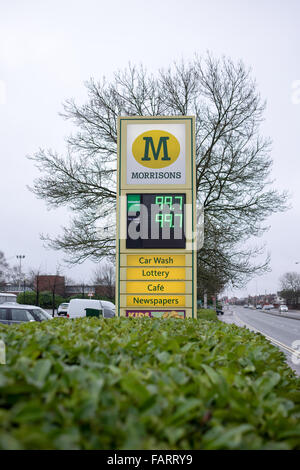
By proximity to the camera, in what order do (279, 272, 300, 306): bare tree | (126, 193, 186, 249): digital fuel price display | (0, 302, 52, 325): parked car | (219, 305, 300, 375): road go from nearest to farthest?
(126, 193, 186, 249): digital fuel price display, (0, 302, 52, 325): parked car, (219, 305, 300, 375): road, (279, 272, 300, 306): bare tree

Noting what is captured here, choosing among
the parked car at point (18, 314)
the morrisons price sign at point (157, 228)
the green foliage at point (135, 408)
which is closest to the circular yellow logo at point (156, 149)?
the morrisons price sign at point (157, 228)

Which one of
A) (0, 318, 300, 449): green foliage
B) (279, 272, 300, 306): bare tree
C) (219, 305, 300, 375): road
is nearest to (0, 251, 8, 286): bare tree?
(219, 305, 300, 375): road

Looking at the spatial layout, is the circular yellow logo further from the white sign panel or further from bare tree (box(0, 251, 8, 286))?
bare tree (box(0, 251, 8, 286))

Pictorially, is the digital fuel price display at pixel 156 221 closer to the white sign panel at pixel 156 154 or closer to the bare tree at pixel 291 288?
the white sign panel at pixel 156 154

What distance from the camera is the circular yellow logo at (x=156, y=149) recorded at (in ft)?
29.1

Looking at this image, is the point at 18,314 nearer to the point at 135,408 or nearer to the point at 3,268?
the point at 135,408

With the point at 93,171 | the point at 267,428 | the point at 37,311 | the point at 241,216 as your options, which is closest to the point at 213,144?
the point at 241,216

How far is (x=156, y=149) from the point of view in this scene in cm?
889

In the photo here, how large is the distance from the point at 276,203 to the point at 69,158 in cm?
827

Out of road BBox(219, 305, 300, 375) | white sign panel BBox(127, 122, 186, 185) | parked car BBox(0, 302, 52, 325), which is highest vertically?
white sign panel BBox(127, 122, 186, 185)

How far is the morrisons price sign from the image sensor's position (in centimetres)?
848

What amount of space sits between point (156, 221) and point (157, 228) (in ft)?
0.45

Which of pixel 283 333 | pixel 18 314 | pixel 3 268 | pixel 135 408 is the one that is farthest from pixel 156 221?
pixel 3 268
